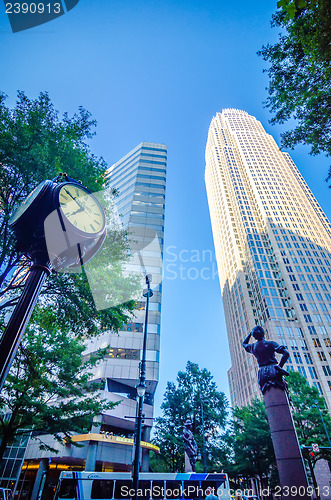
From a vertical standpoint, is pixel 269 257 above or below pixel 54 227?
above

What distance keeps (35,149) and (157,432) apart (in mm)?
32039

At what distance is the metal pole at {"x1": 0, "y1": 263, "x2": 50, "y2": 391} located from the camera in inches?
81.9

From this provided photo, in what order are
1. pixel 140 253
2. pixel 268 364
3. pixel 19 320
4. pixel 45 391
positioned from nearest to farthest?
pixel 19 320
pixel 268 364
pixel 45 391
pixel 140 253

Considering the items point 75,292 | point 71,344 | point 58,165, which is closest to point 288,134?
point 58,165

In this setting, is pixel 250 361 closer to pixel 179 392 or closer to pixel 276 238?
pixel 276 238

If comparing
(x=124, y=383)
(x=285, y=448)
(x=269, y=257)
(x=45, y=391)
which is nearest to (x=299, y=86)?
(x=285, y=448)

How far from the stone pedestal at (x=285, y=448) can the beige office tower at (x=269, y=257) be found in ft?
185

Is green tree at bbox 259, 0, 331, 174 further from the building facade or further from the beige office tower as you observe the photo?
the beige office tower

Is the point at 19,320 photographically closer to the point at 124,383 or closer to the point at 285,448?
the point at 285,448

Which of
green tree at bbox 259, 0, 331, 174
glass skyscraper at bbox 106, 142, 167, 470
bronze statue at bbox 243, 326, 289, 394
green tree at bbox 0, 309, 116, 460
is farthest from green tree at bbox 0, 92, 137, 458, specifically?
green tree at bbox 259, 0, 331, 174

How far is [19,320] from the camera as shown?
2.33m

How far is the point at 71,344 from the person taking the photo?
50.4 feet

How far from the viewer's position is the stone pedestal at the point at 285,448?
7.02 meters

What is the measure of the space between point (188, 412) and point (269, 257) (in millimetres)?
59593
